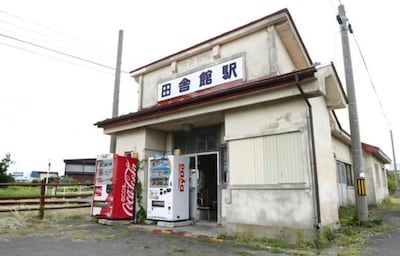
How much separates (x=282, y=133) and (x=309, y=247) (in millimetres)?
2288

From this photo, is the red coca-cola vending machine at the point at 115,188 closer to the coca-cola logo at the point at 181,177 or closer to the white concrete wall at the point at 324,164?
the coca-cola logo at the point at 181,177

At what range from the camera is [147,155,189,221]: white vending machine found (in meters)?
8.05

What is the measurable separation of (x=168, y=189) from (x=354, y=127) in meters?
5.73

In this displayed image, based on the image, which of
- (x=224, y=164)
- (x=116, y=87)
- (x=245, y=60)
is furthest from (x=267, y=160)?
(x=116, y=87)

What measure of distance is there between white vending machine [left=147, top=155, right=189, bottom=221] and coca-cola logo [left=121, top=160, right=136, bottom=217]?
2.16 ft

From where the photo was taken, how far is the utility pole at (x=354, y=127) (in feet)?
26.4

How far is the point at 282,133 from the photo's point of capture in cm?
615

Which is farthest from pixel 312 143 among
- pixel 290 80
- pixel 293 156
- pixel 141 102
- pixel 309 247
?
pixel 141 102

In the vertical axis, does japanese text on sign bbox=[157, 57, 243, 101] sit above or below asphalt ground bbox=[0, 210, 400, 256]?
above

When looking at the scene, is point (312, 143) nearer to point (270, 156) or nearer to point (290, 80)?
point (270, 156)

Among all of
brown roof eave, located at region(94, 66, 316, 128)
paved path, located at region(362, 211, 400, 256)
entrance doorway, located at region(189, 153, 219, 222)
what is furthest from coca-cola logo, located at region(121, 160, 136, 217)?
paved path, located at region(362, 211, 400, 256)

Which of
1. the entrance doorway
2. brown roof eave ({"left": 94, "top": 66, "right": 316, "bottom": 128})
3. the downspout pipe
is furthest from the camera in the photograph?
the entrance doorway

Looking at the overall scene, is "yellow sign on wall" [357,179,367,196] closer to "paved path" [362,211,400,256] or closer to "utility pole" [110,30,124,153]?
"paved path" [362,211,400,256]

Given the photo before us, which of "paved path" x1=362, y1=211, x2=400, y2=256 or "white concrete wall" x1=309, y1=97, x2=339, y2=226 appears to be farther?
Answer: "white concrete wall" x1=309, y1=97, x2=339, y2=226
